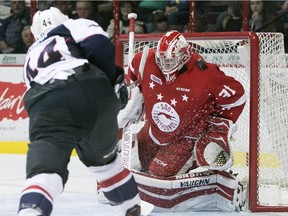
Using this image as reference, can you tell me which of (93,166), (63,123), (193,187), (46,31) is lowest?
(193,187)

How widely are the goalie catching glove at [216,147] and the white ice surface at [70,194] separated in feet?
0.70

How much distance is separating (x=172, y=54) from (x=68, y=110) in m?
1.05

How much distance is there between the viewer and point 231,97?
3.20 metres

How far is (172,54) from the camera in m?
3.17

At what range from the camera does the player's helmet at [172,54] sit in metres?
3.18

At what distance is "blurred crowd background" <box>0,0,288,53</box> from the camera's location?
523 cm

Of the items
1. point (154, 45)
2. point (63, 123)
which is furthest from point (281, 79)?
point (63, 123)

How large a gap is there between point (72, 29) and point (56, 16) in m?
0.17

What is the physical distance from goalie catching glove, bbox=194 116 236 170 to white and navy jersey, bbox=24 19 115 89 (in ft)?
2.88

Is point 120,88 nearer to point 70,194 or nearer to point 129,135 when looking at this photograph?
point 129,135

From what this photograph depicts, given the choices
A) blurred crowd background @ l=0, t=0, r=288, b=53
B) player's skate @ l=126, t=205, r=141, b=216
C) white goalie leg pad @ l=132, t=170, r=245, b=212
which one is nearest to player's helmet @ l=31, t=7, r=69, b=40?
player's skate @ l=126, t=205, r=141, b=216

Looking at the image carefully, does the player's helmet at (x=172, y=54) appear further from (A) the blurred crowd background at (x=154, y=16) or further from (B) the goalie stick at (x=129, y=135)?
(A) the blurred crowd background at (x=154, y=16)

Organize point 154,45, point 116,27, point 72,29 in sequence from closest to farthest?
1. point 72,29
2. point 154,45
3. point 116,27

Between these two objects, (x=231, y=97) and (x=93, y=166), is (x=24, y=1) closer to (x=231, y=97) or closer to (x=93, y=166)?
(x=231, y=97)
